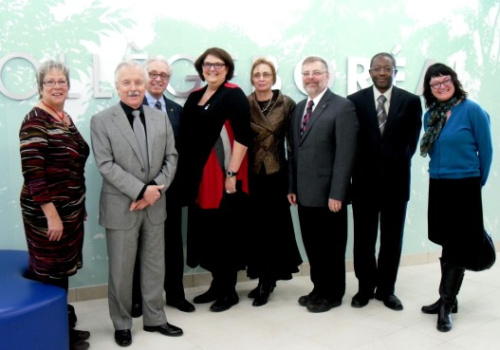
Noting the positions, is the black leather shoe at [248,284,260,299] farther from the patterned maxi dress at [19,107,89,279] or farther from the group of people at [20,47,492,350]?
the patterned maxi dress at [19,107,89,279]

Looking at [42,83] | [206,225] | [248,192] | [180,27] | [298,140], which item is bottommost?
[206,225]

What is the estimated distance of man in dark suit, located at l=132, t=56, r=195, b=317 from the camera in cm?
345

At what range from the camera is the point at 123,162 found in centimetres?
293

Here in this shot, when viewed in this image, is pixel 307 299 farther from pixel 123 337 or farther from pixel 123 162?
pixel 123 162

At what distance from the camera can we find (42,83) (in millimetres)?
2785

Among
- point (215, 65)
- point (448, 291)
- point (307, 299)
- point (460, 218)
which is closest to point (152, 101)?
point (215, 65)

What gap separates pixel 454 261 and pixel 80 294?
103 inches

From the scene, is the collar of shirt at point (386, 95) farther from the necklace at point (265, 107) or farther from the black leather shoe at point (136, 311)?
the black leather shoe at point (136, 311)

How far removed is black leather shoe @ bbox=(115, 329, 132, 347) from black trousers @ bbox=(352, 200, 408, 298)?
1.63 meters

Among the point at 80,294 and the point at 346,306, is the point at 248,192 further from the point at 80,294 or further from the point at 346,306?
the point at 80,294

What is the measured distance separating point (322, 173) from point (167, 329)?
138 cm

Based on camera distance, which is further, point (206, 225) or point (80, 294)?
point (80, 294)

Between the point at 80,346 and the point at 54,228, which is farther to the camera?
the point at 80,346

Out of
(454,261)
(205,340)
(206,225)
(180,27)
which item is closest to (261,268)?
(206,225)
